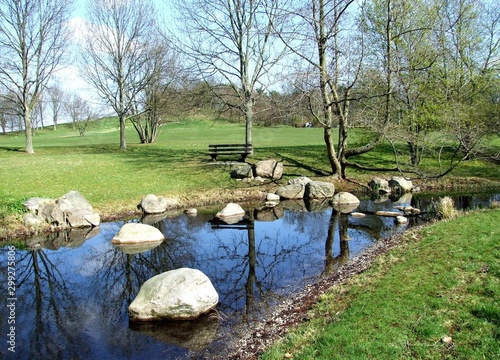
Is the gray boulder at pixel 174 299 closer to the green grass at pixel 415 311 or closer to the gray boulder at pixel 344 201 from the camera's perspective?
the green grass at pixel 415 311

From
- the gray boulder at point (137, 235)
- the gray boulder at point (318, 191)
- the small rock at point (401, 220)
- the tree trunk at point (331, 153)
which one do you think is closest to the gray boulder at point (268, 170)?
the gray boulder at point (318, 191)

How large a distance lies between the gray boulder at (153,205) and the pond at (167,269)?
85 centimetres

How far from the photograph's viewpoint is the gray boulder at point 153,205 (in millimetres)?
16250

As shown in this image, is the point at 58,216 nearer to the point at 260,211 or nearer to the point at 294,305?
the point at 260,211

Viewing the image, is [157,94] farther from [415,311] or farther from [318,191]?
[415,311]

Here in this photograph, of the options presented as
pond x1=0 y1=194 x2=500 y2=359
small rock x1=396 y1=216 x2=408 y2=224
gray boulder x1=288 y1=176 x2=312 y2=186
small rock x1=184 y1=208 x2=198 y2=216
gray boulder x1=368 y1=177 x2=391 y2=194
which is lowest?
pond x1=0 y1=194 x2=500 y2=359

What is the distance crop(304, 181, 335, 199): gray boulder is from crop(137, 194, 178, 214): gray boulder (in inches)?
270

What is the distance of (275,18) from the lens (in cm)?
1969

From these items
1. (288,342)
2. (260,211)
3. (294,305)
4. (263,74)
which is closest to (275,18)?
(263,74)

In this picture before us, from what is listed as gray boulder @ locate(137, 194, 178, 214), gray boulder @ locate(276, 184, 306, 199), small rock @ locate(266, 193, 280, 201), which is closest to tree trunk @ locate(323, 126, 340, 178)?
gray boulder @ locate(276, 184, 306, 199)

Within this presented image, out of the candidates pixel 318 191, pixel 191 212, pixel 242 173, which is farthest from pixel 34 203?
pixel 318 191

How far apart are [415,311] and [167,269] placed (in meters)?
6.35

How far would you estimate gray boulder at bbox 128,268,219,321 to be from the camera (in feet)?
24.3

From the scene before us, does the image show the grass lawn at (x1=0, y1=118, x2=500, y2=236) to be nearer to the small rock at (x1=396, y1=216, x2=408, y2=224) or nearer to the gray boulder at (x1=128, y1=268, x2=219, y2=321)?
the small rock at (x1=396, y1=216, x2=408, y2=224)
